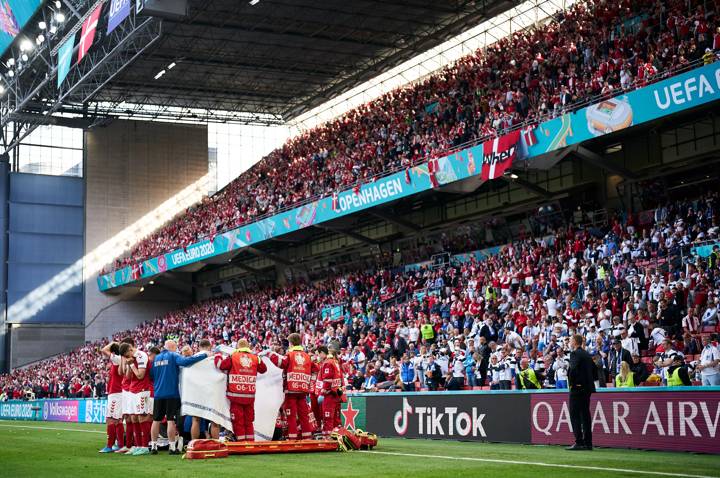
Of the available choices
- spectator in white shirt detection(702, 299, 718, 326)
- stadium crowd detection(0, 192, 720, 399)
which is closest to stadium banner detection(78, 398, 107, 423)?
stadium crowd detection(0, 192, 720, 399)

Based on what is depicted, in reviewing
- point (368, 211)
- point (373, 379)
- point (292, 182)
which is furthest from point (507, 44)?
point (373, 379)

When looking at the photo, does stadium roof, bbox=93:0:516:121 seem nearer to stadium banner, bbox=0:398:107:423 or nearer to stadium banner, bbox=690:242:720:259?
stadium banner, bbox=0:398:107:423

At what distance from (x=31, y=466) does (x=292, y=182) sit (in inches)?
1184

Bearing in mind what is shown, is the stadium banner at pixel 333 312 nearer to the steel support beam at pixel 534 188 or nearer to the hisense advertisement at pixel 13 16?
the steel support beam at pixel 534 188

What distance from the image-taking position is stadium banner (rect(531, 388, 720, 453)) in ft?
41.0

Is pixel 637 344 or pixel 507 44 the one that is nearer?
pixel 637 344

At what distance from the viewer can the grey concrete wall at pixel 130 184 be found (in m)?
55.7

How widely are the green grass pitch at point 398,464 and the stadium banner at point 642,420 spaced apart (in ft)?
1.09

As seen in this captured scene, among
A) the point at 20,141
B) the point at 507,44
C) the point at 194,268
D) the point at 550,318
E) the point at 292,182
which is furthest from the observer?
the point at 20,141

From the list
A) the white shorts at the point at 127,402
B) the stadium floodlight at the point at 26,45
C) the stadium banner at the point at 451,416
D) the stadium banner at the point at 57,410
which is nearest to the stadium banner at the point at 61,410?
the stadium banner at the point at 57,410

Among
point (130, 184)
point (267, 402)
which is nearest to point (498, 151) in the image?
point (267, 402)

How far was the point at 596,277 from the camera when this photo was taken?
23.1m

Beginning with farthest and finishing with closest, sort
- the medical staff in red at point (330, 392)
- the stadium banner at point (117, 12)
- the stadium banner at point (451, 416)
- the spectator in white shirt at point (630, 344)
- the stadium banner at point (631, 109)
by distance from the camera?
the stadium banner at point (117, 12), the stadium banner at point (631, 109), the spectator in white shirt at point (630, 344), the stadium banner at point (451, 416), the medical staff in red at point (330, 392)

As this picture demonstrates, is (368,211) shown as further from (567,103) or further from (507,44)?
(567,103)
